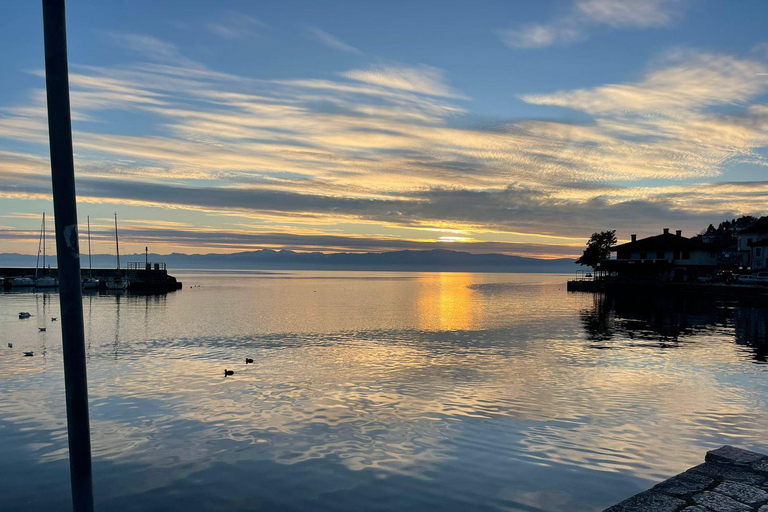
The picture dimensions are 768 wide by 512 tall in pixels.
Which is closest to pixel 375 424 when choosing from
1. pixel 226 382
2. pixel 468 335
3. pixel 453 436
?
pixel 453 436

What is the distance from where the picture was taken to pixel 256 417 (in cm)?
1905

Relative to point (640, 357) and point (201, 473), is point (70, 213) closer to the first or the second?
point (201, 473)

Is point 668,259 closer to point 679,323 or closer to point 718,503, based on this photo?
point 679,323

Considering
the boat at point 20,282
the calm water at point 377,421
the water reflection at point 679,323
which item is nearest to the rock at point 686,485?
the calm water at point 377,421

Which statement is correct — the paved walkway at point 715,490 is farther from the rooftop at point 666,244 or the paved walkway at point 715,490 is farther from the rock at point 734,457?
the rooftop at point 666,244

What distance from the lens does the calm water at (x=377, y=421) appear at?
12.8 metres

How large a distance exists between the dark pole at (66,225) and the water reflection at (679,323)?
121ft

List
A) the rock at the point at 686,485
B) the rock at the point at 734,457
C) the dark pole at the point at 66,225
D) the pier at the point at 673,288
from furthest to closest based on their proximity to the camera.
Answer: the pier at the point at 673,288 → the rock at the point at 734,457 → the rock at the point at 686,485 → the dark pole at the point at 66,225

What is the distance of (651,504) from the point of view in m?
8.92

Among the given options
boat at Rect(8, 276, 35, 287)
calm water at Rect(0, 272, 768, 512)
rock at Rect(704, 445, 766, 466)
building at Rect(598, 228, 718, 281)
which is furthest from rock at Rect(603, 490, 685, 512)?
boat at Rect(8, 276, 35, 287)

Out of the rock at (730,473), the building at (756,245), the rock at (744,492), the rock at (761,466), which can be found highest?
the building at (756,245)

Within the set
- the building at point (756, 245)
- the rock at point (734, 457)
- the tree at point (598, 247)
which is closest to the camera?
the rock at point (734, 457)

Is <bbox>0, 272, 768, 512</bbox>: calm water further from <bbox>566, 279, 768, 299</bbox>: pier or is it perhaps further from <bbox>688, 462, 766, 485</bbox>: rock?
<bbox>566, 279, 768, 299</bbox>: pier

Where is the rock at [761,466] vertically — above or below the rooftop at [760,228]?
below
